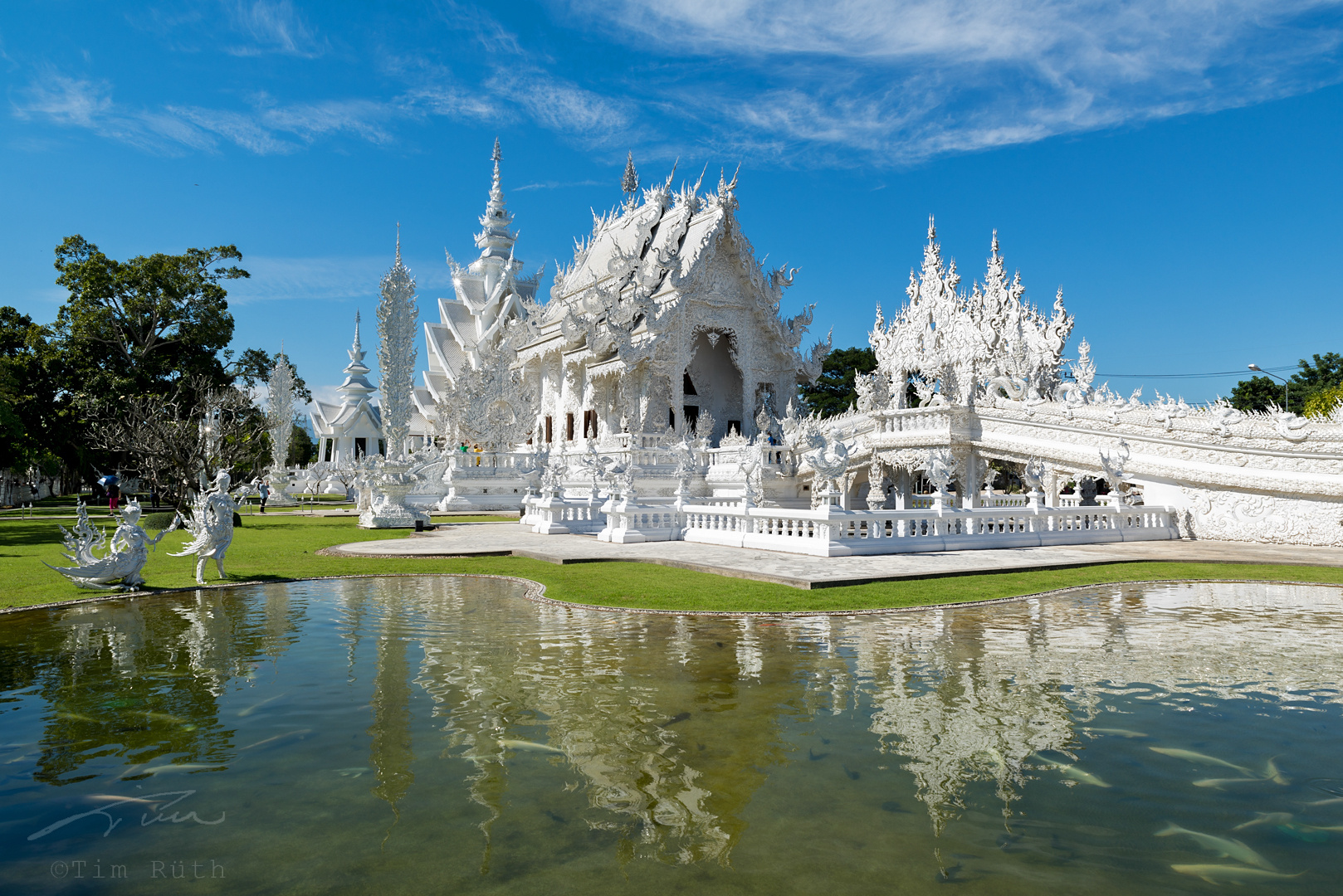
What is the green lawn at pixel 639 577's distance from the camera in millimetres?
9086

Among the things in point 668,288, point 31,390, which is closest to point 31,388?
point 31,390

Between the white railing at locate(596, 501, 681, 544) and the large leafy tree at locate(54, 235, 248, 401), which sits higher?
the large leafy tree at locate(54, 235, 248, 401)

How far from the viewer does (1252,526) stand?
658 inches

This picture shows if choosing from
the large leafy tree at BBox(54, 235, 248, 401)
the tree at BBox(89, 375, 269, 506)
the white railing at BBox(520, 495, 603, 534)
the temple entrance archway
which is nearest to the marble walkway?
the white railing at BBox(520, 495, 603, 534)

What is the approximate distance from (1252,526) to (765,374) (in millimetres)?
16625

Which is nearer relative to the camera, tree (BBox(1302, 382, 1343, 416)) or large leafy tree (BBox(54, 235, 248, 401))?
large leafy tree (BBox(54, 235, 248, 401))

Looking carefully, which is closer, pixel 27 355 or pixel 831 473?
pixel 831 473

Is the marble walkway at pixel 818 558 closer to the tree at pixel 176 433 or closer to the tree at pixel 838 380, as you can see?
the tree at pixel 176 433

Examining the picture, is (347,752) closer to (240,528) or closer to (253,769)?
(253,769)

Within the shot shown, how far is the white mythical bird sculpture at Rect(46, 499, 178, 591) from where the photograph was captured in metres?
9.61

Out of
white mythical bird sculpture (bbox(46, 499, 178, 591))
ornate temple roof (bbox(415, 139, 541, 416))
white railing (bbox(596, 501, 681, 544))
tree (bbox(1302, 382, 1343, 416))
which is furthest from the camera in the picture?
ornate temple roof (bbox(415, 139, 541, 416))

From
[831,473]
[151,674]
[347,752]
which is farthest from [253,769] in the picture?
[831,473]

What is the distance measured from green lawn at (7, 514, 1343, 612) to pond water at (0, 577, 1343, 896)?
4.95 feet

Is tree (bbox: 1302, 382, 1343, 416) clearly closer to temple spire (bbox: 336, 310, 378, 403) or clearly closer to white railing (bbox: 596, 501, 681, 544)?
white railing (bbox: 596, 501, 681, 544)
